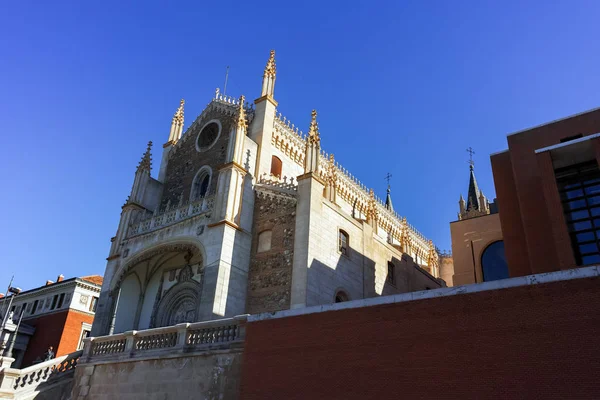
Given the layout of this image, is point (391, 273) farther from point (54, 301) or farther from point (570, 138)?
point (54, 301)

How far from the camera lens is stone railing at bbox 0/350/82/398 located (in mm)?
17297

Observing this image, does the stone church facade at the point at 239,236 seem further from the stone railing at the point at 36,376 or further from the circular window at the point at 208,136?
the stone railing at the point at 36,376

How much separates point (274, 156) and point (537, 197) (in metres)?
15.4

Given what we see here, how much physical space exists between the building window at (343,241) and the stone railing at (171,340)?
9.70 meters

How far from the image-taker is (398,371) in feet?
37.1

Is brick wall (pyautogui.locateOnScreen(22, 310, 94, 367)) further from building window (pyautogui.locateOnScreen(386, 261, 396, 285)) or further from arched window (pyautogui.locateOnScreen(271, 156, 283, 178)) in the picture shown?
building window (pyautogui.locateOnScreen(386, 261, 396, 285))

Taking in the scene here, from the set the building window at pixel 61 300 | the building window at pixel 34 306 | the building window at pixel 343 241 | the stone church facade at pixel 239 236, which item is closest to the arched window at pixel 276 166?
the stone church facade at pixel 239 236

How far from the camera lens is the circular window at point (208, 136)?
3011 cm

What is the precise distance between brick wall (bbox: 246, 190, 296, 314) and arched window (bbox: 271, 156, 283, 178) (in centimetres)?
403

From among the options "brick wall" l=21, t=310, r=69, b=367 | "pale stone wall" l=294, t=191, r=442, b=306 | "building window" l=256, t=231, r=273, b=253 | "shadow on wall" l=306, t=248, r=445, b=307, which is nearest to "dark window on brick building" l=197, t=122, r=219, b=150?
"building window" l=256, t=231, r=273, b=253

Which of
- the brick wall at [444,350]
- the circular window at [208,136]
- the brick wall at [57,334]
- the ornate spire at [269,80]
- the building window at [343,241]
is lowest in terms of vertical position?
the brick wall at [444,350]

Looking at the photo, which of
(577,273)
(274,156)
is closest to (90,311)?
(274,156)

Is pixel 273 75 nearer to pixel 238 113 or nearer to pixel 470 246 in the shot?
pixel 238 113

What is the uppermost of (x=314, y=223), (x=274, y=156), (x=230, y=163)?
(x=274, y=156)
